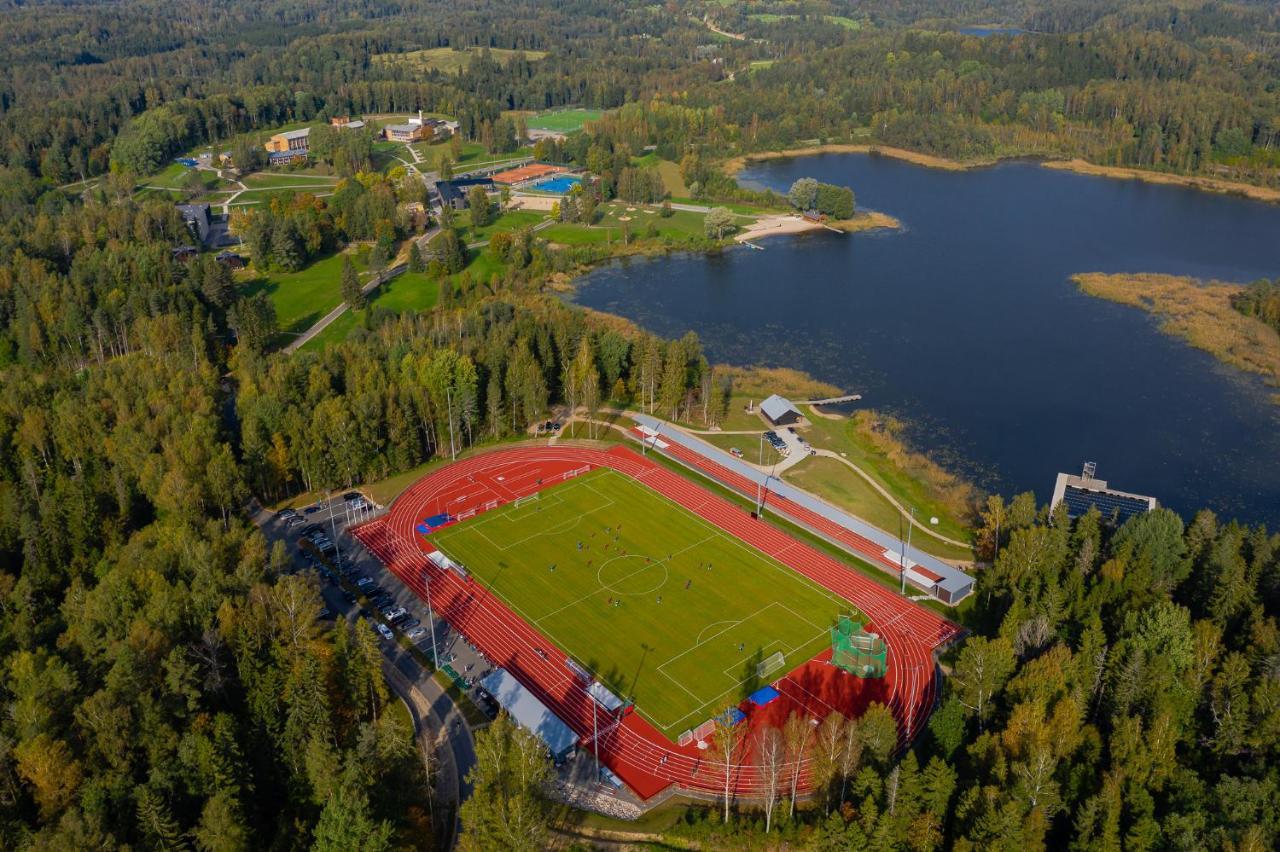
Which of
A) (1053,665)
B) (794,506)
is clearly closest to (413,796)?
(1053,665)

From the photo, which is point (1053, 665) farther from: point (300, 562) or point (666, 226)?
point (666, 226)

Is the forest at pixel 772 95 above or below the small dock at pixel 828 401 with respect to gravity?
above

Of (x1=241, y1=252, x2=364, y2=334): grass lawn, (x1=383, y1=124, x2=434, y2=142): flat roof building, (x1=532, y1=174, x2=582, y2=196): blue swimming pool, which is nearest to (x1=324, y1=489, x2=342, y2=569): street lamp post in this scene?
(x1=241, y1=252, x2=364, y2=334): grass lawn

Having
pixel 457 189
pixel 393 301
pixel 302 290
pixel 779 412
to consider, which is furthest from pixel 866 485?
pixel 457 189

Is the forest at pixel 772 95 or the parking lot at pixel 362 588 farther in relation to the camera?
the forest at pixel 772 95

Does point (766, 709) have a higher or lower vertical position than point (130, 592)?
lower

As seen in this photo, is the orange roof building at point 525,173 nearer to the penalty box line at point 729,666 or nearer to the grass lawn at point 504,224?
the grass lawn at point 504,224

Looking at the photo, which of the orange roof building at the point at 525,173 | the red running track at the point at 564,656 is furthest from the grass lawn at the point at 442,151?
the red running track at the point at 564,656

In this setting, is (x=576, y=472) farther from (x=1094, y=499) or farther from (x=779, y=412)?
(x=1094, y=499)
